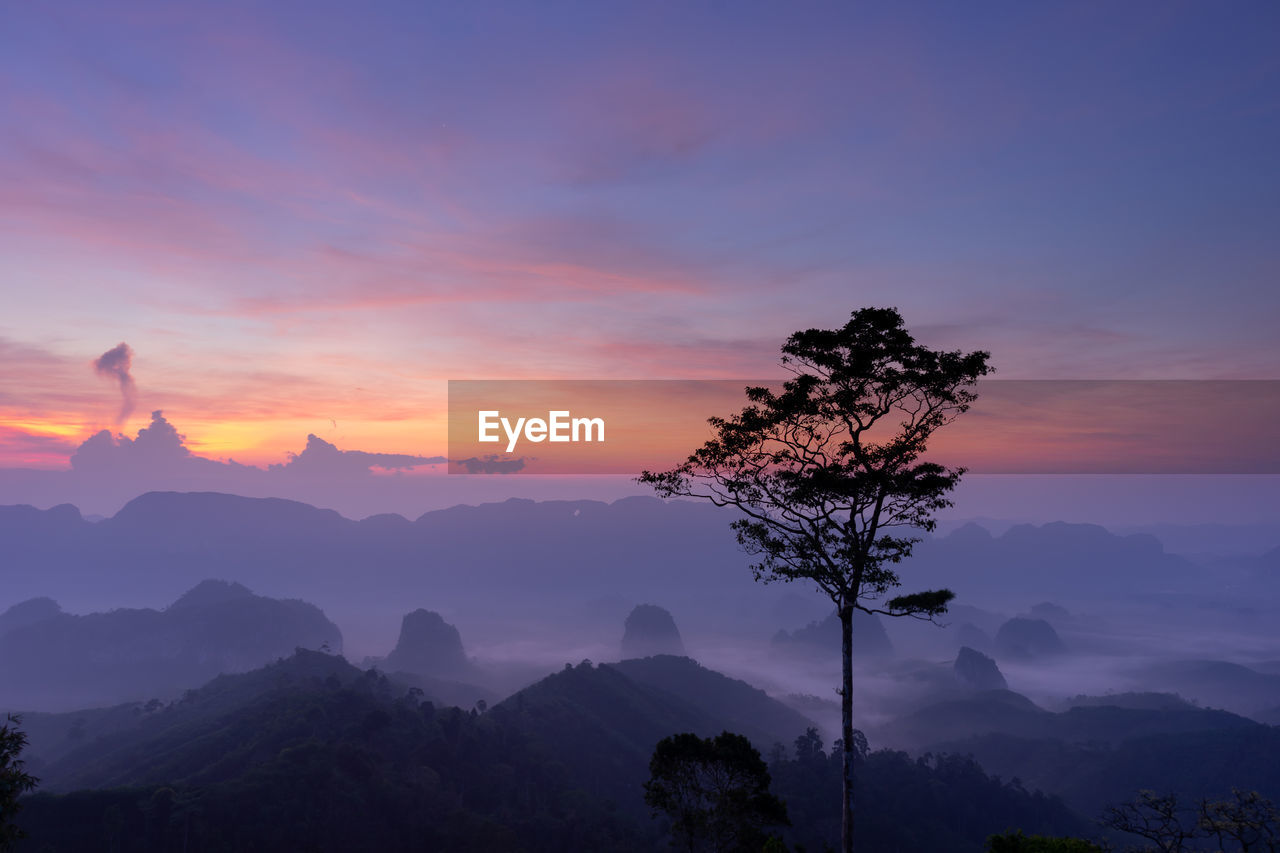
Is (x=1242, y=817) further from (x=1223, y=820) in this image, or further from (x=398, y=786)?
(x=398, y=786)

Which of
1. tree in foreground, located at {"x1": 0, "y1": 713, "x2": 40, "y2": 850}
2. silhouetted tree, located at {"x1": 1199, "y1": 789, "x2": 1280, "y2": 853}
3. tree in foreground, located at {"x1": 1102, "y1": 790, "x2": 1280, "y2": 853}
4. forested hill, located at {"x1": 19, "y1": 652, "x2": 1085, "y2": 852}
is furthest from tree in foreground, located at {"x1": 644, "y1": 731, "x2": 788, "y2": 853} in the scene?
forested hill, located at {"x1": 19, "y1": 652, "x2": 1085, "y2": 852}

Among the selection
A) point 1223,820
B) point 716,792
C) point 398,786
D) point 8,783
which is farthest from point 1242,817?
point 398,786

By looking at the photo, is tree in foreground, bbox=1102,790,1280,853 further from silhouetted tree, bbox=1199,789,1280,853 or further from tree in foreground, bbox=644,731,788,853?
tree in foreground, bbox=644,731,788,853

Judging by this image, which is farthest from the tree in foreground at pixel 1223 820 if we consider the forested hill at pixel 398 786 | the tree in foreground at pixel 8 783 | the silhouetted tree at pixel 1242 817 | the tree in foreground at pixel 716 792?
the forested hill at pixel 398 786

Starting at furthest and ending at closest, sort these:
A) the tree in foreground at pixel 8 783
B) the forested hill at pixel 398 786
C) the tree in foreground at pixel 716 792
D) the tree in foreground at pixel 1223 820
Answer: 1. the forested hill at pixel 398 786
2. the tree in foreground at pixel 716 792
3. the tree in foreground at pixel 8 783
4. the tree in foreground at pixel 1223 820

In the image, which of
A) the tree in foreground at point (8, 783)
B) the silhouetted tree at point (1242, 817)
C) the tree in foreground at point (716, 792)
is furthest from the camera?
the tree in foreground at point (716, 792)

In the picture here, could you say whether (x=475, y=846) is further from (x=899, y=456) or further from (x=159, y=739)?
(x=159, y=739)

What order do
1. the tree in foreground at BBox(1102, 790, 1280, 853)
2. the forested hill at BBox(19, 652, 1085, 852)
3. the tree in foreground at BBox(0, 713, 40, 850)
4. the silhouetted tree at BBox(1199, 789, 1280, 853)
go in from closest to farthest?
the silhouetted tree at BBox(1199, 789, 1280, 853) → the tree in foreground at BBox(1102, 790, 1280, 853) → the tree in foreground at BBox(0, 713, 40, 850) → the forested hill at BBox(19, 652, 1085, 852)

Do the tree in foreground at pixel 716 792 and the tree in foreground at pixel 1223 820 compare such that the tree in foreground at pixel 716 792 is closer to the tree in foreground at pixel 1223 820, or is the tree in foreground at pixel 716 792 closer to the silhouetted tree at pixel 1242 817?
the tree in foreground at pixel 1223 820
